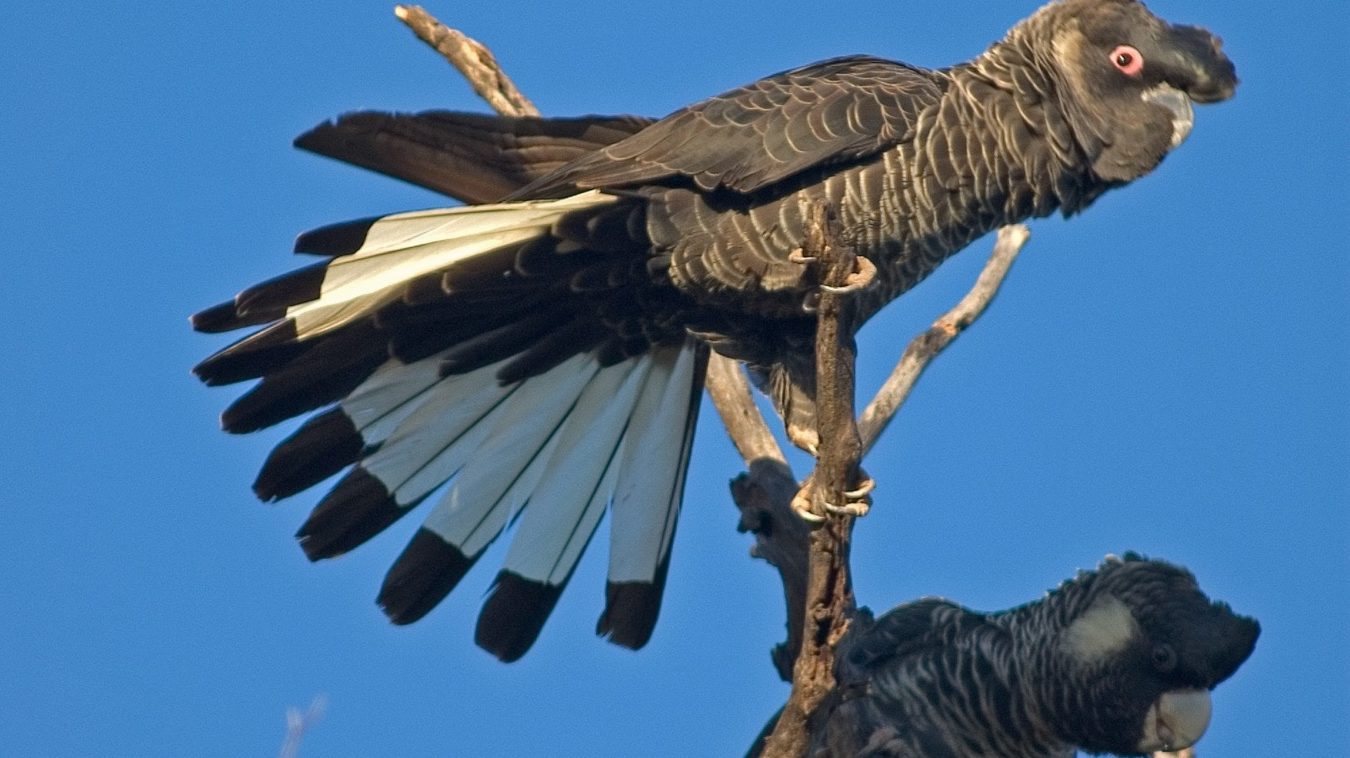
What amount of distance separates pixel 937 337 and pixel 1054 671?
1.65m

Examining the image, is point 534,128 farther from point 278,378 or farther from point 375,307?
point 278,378

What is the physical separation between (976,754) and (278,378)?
280 cm

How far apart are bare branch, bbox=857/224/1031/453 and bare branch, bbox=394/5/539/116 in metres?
1.94

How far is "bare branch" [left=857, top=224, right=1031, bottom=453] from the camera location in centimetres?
632

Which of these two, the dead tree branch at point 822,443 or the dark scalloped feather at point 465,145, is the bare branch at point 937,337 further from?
the dark scalloped feather at point 465,145

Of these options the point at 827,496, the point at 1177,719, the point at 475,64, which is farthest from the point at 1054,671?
the point at 475,64

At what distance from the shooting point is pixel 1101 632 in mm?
5344

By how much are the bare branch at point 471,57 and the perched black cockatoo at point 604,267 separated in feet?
4.51

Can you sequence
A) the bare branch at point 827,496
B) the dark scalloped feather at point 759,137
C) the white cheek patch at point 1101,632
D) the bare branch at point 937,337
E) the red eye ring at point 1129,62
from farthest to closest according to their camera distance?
the bare branch at point 937,337 → the red eye ring at point 1129,62 → the white cheek patch at point 1101,632 → the dark scalloped feather at point 759,137 → the bare branch at point 827,496

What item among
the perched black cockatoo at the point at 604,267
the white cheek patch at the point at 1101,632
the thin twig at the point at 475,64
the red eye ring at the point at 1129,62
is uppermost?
the thin twig at the point at 475,64

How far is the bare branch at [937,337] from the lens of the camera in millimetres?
6324

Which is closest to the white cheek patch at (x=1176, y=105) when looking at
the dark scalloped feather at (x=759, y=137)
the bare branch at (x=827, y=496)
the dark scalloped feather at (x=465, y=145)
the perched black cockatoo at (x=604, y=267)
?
the perched black cockatoo at (x=604, y=267)

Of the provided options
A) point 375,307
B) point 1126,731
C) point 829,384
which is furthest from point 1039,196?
point 375,307

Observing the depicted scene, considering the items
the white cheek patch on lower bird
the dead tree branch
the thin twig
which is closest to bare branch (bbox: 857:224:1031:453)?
the dead tree branch
